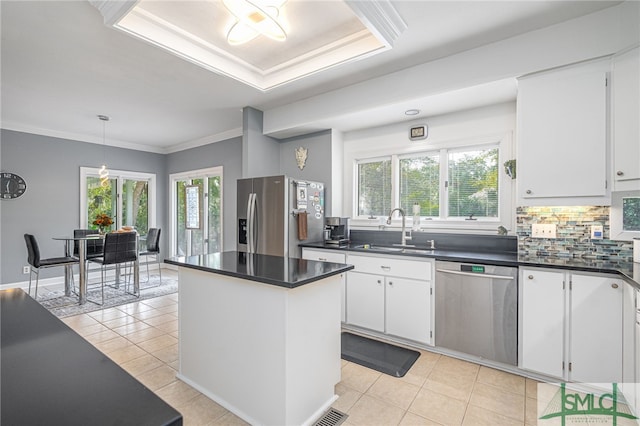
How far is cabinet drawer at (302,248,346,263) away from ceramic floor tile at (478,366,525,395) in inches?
61.8

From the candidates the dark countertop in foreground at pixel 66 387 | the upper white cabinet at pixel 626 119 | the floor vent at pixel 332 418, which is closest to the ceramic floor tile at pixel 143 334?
the floor vent at pixel 332 418

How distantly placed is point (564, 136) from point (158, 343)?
4.00m

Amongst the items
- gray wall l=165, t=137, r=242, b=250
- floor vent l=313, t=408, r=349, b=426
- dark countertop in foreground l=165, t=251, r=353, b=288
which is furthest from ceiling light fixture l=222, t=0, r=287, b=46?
gray wall l=165, t=137, r=242, b=250

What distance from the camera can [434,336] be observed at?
9.06 feet

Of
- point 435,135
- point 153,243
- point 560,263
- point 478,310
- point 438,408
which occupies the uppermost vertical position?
point 435,135

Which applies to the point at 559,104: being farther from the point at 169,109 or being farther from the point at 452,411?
the point at 169,109

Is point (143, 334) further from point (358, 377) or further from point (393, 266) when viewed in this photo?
point (393, 266)

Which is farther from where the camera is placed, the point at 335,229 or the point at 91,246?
the point at 91,246

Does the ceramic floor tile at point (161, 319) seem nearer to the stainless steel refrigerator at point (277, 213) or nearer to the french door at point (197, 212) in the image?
the stainless steel refrigerator at point (277, 213)

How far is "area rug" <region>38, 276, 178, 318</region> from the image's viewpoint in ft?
13.0

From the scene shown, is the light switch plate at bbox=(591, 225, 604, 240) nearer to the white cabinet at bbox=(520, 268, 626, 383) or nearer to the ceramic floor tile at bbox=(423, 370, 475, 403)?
the white cabinet at bbox=(520, 268, 626, 383)

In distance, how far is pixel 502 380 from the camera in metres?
2.33

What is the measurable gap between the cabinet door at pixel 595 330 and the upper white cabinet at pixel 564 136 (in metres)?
0.64

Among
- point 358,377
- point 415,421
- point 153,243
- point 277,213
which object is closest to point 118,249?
point 153,243
